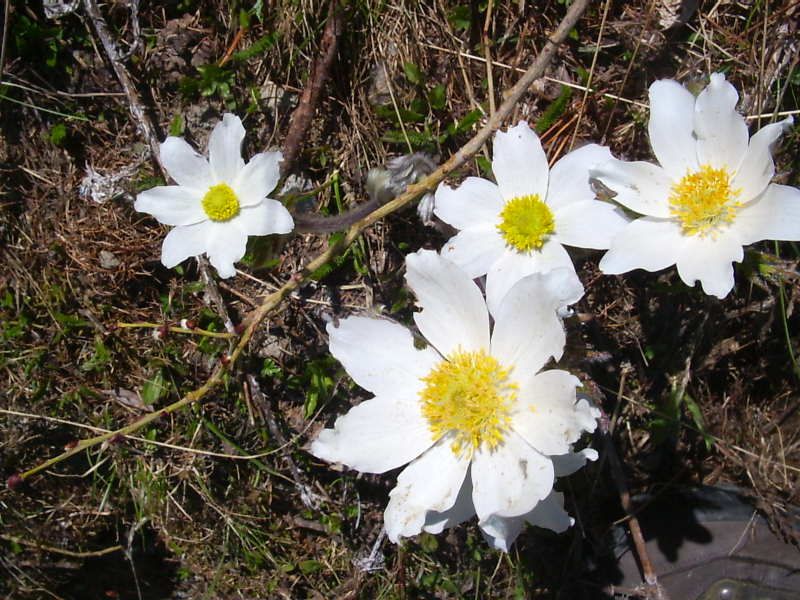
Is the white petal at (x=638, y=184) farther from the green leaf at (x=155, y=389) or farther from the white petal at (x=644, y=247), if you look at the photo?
the green leaf at (x=155, y=389)

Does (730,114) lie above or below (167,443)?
above

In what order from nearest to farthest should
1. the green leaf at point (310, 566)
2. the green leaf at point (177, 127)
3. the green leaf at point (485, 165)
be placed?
1. the green leaf at point (485, 165)
2. the green leaf at point (177, 127)
3. the green leaf at point (310, 566)

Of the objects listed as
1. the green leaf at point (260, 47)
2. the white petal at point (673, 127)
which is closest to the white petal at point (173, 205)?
the green leaf at point (260, 47)

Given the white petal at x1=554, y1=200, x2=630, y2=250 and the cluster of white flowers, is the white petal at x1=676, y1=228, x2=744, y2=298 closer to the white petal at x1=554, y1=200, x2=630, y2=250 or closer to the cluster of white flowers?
the cluster of white flowers

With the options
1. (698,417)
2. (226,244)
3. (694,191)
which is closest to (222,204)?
Answer: (226,244)

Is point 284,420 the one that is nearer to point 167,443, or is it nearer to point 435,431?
point 167,443

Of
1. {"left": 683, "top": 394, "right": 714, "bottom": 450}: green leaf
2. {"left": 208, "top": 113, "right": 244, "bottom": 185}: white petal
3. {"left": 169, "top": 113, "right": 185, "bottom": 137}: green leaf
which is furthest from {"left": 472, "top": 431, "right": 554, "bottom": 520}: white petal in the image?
{"left": 169, "top": 113, "right": 185, "bottom": 137}: green leaf

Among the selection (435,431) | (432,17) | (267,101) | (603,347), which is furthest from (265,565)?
(432,17)
